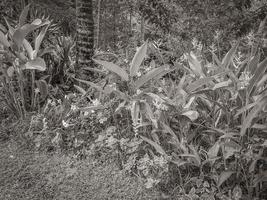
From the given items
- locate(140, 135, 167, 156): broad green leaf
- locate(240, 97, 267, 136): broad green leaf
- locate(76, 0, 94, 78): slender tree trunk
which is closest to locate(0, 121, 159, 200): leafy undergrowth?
locate(140, 135, 167, 156): broad green leaf

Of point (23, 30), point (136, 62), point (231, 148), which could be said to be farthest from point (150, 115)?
point (23, 30)

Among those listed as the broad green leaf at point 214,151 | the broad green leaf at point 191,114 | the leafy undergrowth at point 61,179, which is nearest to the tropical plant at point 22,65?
the leafy undergrowth at point 61,179

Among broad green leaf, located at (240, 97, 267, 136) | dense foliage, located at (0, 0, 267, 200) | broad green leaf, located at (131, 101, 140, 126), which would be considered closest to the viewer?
broad green leaf, located at (240, 97, 267, 136)

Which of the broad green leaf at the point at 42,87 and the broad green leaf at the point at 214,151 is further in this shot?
the broad green leaf at the point at 42,87

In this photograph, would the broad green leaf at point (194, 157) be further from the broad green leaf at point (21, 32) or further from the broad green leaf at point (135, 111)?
the broad green leaf at point (21, 32)

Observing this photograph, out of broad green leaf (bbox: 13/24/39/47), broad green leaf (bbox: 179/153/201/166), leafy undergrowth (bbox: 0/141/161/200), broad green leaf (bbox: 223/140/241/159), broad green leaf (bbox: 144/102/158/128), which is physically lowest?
leafy undergrowth (bbox: 0/141/161/200)

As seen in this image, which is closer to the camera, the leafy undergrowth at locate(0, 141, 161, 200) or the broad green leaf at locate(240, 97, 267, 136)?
the broad green leaf at locate(240, 97, 267, 136)

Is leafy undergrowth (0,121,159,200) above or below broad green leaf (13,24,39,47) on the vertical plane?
below

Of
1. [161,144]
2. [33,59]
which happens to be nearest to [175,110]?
[161,144]

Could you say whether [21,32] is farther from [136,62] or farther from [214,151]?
[214,151]

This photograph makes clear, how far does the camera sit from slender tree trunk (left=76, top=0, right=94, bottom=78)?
4.02 m

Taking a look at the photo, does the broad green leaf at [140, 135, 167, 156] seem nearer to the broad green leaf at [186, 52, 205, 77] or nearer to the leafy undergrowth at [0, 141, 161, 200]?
the leafy undergrowth at [0, 141, 161, 200]

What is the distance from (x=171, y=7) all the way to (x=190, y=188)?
6.36 metres

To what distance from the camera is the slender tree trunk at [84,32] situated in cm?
402
